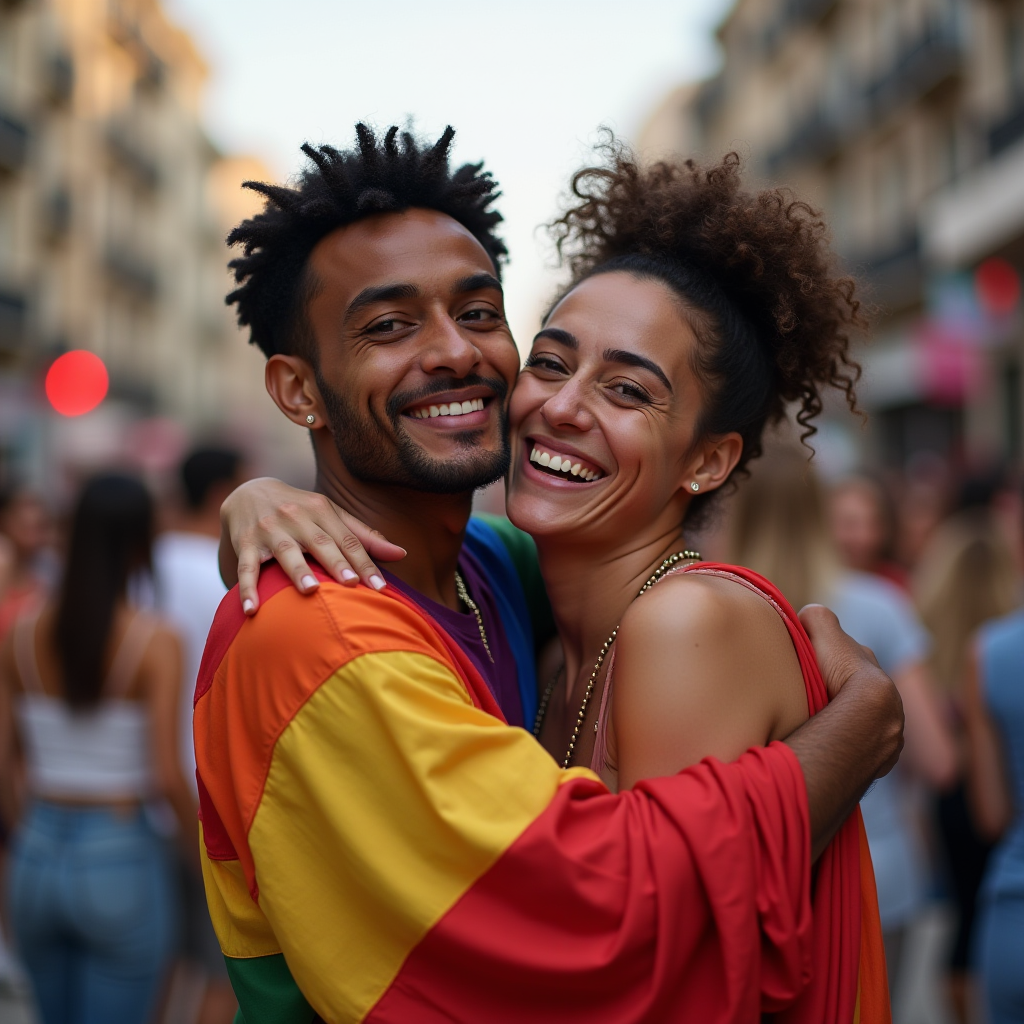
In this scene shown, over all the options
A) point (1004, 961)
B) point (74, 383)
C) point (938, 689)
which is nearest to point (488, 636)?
point (1004, 961)

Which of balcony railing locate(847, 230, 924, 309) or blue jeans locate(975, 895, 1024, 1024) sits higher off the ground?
balcony railing locate(847, 230, 924, 309)

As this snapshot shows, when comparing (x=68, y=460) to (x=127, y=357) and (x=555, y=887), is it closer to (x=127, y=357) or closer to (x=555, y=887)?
(x=127, y=357)

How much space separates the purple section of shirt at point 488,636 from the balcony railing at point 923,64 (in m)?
20.5

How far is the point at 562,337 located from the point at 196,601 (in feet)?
8.86

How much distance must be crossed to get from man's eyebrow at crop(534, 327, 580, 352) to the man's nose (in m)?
0.19

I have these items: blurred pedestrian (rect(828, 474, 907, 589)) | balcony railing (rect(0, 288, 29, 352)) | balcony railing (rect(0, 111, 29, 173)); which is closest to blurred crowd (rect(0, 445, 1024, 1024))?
blurred pedestrian (rect(828, 474, 907, 589))

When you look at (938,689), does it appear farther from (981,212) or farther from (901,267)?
(901,267)

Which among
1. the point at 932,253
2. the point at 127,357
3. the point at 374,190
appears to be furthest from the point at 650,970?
the point at 127,357

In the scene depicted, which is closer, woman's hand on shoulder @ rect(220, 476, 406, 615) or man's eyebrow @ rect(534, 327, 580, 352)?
woman's hand on shoulder @ rect(220, 476, 406, 615)

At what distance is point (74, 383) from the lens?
82.5 feet

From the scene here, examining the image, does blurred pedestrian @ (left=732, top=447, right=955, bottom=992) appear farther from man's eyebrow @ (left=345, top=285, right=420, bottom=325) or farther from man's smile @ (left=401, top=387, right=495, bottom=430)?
man's eyebrow @ (left=345, top=285, right=420, bottom=325)

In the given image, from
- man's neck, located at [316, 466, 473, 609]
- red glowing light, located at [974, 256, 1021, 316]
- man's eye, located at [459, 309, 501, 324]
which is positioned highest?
red glowing light, located at [974, 256, 1021, 316]

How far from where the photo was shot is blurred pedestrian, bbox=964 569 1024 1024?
3.60 m

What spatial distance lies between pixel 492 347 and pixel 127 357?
3733cm
